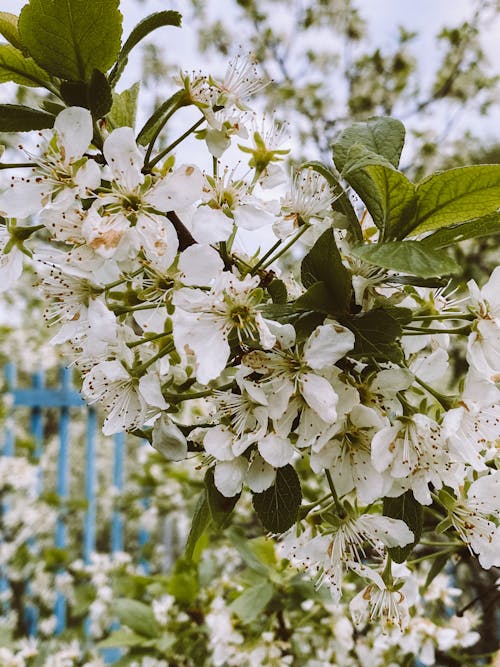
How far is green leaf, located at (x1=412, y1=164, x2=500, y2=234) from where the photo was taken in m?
0.55

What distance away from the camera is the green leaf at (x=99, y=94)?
1.91 ft

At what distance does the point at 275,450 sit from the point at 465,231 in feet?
0.90

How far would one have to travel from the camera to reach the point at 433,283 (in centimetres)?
58

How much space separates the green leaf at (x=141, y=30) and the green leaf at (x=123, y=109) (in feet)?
0.06

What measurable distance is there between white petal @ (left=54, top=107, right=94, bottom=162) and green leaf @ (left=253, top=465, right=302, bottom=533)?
14.3 inches

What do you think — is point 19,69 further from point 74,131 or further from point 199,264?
point 199,264

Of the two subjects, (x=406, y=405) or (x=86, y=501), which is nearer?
(x=406, y=405)

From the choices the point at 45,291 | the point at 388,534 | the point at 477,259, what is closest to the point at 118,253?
the point at 45,291

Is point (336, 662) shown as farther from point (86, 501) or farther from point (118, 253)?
point (86, 501)

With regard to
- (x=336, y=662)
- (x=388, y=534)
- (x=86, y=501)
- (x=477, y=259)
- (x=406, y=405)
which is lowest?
(x=86, y=501)

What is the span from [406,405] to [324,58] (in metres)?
3.64

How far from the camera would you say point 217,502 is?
0.61 meters

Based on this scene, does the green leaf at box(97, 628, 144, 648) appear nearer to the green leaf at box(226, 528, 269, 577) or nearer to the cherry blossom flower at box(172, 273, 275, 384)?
the green leaf at box(226, 528, 269, 577)

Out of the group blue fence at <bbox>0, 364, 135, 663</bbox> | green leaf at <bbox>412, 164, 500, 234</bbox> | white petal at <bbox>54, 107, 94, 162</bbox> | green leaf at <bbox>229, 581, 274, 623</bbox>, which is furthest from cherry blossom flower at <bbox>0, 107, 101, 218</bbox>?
blue fence at <bbox>0, 364, 135, 663</bbox>
